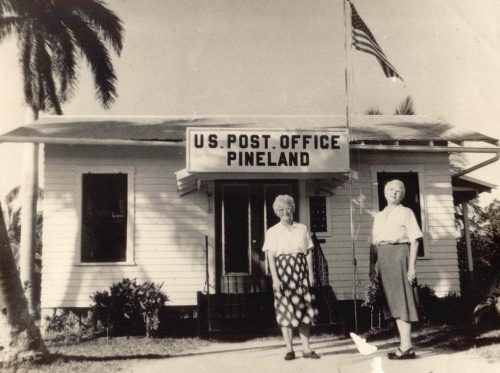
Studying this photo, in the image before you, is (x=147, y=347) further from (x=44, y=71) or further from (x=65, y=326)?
(x=44, y=71)

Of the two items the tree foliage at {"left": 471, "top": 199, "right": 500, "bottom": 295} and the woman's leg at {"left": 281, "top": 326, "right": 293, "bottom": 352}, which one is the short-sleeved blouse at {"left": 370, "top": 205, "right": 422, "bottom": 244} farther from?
the tree foliage at {"left": 471, "top": 199, "right": 500, "bottom": 295}

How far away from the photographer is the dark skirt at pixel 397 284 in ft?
18.1

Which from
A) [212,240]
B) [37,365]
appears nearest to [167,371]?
[37,365]

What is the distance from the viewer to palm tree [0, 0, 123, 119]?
7.16 meters

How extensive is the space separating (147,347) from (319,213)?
14.0 feet

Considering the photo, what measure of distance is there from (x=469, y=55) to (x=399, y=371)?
4.03m

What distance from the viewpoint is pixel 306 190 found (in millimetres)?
9344

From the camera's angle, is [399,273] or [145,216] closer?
[399,273]

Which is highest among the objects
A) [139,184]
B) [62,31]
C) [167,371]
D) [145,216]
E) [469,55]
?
[62,31]

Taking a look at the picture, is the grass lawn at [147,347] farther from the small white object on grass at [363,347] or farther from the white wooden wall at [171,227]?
the white wooden wall at [171,227]

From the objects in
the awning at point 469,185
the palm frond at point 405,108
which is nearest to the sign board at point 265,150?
the awning at point 469,185

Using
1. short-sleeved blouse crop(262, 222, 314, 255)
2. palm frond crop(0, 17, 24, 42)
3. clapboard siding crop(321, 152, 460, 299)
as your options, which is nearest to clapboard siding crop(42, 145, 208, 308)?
clapboard siding crop(321, 152, 460, 299)

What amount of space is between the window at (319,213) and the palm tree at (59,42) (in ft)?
13.5

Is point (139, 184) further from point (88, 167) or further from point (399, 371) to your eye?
point (399, 371)
